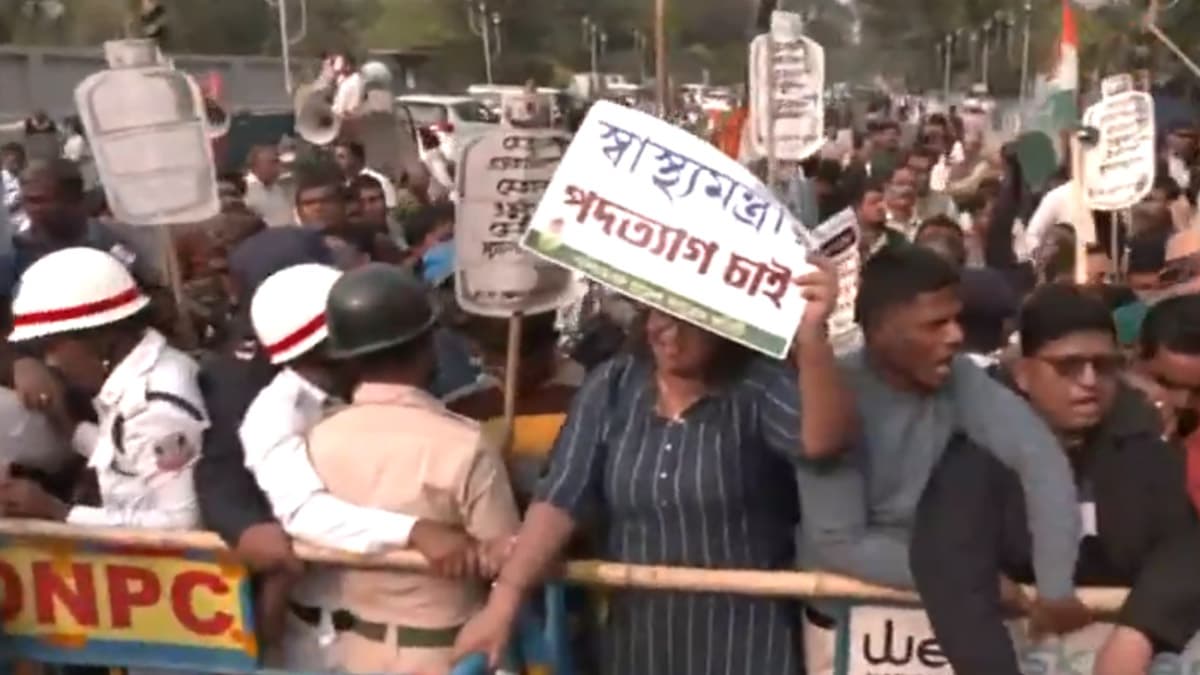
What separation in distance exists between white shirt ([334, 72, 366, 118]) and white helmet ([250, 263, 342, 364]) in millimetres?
11848

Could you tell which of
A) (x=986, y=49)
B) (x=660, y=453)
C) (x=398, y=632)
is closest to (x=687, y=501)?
(x=660, y=453)

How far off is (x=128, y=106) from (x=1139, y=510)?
3567mm

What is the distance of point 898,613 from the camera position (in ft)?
10.4

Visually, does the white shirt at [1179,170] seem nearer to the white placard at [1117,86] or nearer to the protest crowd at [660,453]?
the white placard at [1117,86]

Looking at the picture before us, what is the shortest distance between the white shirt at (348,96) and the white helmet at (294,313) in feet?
38.9

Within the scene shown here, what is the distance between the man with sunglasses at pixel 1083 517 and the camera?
9.57ft

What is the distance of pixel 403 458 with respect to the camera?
10.7 ft

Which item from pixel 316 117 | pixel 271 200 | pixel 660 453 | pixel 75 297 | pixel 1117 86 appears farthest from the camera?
pixel 316 117

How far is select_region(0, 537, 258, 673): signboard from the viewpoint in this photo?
11.4 ft

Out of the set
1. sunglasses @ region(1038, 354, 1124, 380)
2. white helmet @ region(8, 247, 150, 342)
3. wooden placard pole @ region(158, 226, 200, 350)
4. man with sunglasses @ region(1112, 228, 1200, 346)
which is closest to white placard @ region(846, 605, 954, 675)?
sunglasses @ region(1038, 354, 1124, 380)

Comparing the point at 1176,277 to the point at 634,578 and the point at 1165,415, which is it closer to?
the point at 1165,415

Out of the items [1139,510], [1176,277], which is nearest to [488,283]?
[1139,510]

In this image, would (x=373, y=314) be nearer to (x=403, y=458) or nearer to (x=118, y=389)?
(x=403, y=458)

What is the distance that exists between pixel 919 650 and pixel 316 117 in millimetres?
12556
